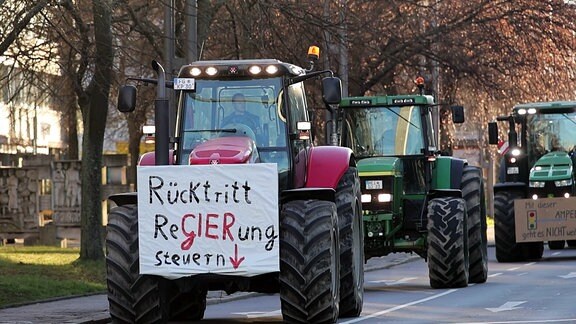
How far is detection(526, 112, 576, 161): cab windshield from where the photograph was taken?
33875 millimetres

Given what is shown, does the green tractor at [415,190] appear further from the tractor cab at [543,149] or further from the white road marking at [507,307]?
the tractor cab at [543,149]

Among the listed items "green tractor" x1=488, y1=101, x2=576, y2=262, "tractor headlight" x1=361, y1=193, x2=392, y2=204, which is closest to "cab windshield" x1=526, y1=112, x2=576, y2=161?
"green tractor" x1=488, y1=101, x2=576, y2=262

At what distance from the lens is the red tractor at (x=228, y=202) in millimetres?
17203

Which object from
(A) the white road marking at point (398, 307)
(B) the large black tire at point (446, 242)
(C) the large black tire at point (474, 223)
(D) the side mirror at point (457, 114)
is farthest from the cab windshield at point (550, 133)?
(A) the white road marking at point (398, 307)

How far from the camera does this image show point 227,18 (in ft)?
113

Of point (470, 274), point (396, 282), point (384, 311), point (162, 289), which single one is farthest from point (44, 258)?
point (162, 289)

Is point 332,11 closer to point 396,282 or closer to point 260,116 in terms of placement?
point 396,282

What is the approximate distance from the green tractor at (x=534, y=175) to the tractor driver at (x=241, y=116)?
616 inches

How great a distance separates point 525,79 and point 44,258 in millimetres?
15805

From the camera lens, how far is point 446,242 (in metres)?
24.9

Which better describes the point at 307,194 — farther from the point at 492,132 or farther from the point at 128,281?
the point at 492,132

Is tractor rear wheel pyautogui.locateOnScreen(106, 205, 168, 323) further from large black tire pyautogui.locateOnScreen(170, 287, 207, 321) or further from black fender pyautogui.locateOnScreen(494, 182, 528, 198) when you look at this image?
black fender pyautogui.locateOnScreen(494, 182, 528, 198)

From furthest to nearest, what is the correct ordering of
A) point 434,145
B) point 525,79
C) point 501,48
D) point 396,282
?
point 525,79 < point 501,48 < point 396,282 < point 434,145

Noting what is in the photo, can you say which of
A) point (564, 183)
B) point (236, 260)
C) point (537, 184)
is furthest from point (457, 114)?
point (236, 260)
